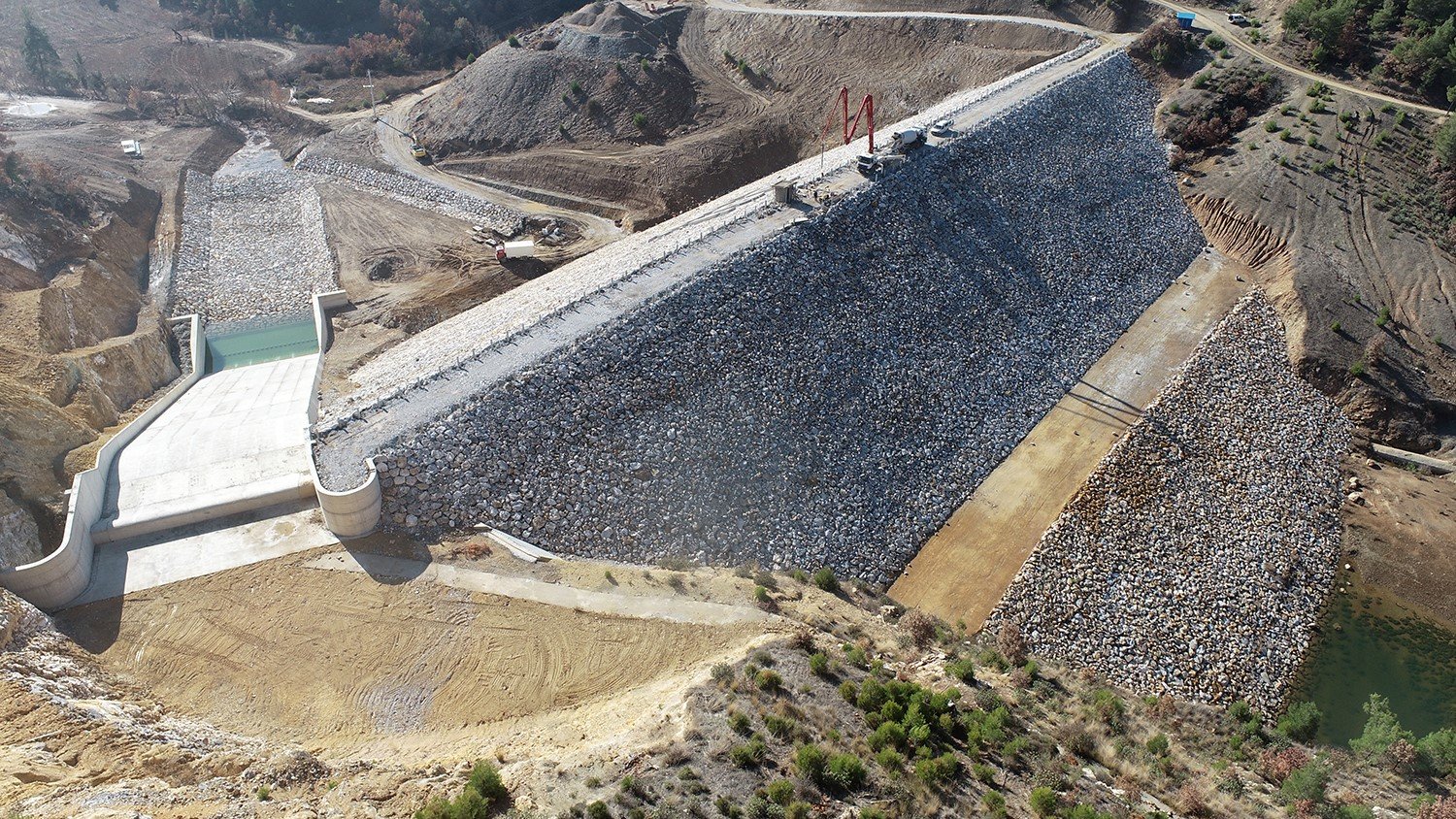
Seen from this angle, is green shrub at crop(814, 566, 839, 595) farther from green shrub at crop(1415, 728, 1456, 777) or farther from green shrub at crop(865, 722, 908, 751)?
green shrub at crop(1415, 728, 1456, 777)

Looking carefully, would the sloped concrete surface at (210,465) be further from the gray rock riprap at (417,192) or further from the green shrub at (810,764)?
the gray rock riprap at (417,192)

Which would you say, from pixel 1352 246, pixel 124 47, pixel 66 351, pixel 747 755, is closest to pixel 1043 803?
pixel 747 755

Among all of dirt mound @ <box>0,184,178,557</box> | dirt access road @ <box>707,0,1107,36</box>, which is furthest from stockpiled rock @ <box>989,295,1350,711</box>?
dirt access road @ <box>707,0,1107,36</box>

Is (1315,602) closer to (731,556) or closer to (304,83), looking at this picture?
(731,556)

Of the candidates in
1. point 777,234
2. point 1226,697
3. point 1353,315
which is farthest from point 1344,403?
point 777,234

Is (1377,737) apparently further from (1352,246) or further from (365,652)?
(1352,246)
